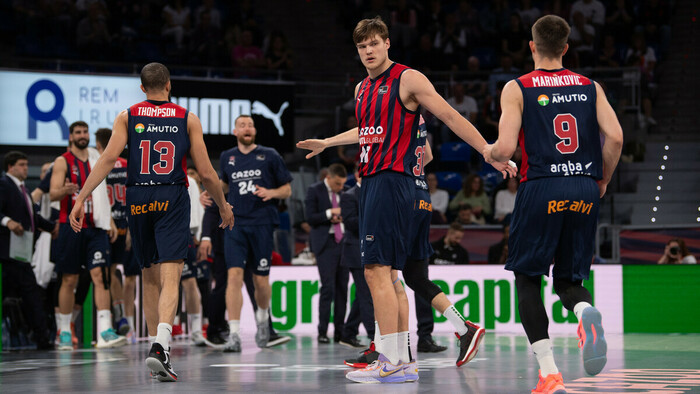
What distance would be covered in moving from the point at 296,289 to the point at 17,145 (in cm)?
681

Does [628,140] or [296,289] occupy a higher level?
[628,140]

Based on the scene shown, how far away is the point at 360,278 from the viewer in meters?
9.94

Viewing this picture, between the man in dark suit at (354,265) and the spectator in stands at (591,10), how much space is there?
36.0ft

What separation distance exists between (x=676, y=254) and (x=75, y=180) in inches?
321

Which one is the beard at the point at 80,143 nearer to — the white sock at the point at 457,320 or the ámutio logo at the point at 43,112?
the white sock at the point at 457,320

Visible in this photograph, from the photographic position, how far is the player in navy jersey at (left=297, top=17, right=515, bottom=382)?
616 cm

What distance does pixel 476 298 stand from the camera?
12.5m

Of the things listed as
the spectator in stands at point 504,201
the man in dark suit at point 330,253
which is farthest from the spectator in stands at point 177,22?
the man in dark suit at point 330,253

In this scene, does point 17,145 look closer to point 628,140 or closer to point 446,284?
point 446,284

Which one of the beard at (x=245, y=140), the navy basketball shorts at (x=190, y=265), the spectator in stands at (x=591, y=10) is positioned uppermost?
the spectator in stands at (x=591, y=10)

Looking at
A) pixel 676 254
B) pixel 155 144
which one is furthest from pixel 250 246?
pixel 676 254

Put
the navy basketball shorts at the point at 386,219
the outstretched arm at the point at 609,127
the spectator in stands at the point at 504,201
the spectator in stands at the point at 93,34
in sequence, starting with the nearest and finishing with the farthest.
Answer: the outstretched arm at the point at 609,127 < the navy basketball shorts at the point at 386,219 < the spectator in stands at the point at 504,201 < the spectator in stands at the point at 93,34

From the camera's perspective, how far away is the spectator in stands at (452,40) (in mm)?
19547

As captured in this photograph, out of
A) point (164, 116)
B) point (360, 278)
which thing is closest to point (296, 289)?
point (360, 278)
